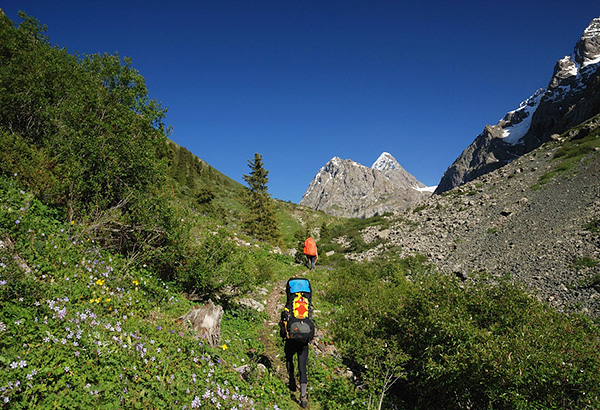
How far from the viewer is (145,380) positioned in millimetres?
4629

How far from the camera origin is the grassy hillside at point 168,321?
445 centimetres

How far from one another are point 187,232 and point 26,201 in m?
4.30

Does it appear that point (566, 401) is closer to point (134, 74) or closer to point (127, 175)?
point (127, 175)

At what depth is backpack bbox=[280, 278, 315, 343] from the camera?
20.5 feet

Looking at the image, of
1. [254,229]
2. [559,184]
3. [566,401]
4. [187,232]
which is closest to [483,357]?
[566,401]

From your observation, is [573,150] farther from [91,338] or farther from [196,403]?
[91,338]

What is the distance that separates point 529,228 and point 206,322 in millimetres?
26482

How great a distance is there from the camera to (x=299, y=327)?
6.26 meters

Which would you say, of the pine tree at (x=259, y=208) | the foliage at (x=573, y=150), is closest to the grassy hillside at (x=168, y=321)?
the pine tree at (x=259, y=208)

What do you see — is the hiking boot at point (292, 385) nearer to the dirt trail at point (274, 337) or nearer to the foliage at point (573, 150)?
the dirt trail at point (274, 337)

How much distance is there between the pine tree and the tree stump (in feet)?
75.5

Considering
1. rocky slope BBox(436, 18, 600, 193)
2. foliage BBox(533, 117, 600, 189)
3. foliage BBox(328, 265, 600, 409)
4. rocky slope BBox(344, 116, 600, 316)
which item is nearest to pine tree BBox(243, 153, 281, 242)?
rocky slope BBox(344, 116, 600, 316)

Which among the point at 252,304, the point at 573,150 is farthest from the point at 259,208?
→ the point at 573,150

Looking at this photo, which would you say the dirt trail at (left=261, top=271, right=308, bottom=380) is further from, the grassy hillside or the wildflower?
the wildflower
